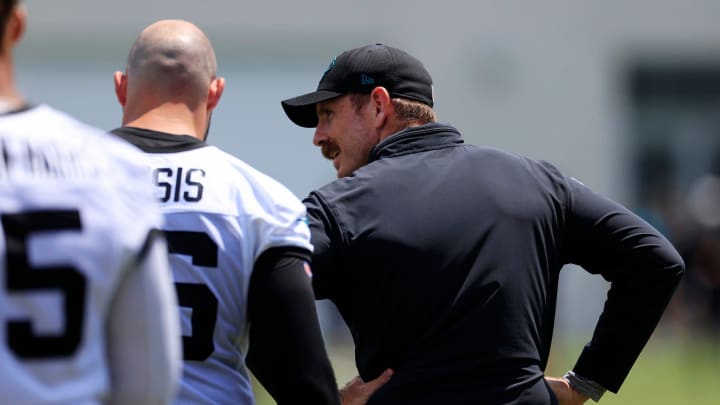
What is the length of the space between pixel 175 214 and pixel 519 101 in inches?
928

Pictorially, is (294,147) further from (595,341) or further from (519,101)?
(595,341)

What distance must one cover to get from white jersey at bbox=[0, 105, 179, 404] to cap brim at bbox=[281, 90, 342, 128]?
6.11ft

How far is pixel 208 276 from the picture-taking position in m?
3.29

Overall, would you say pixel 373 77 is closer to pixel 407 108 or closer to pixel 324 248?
pixel 407 108

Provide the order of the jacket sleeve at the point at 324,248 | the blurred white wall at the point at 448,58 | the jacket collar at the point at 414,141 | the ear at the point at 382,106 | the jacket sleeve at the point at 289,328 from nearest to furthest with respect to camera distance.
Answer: the jacket sleeve at the point at 289,328
the jacket sleeve at the point at 324,248
the jacket collar at the point at 414,141
the ear at the point at 382,106
the blurred white wall at the point at 448,58

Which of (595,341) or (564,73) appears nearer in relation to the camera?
(595,341)

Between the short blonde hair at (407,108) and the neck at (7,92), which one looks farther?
the short blonde hair at (407,108)

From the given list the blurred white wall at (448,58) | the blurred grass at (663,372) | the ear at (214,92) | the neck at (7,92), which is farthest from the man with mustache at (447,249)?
the blurred white wall at (448,58)

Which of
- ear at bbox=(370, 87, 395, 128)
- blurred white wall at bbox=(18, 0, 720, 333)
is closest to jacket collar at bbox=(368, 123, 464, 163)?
ear at bbox=(370, 87, 395, 128)

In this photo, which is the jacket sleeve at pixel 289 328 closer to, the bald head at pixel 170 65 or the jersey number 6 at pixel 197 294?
the jersey number 6 at pixel 197 294

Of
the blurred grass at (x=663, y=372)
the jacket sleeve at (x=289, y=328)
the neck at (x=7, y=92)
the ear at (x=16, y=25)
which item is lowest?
the blurred grass at (x=663, y=372)

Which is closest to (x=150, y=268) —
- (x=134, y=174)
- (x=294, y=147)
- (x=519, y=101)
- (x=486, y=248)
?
(x=134, y=174)

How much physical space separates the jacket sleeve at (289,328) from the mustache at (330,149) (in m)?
1.09

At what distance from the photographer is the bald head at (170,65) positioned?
139 inches
